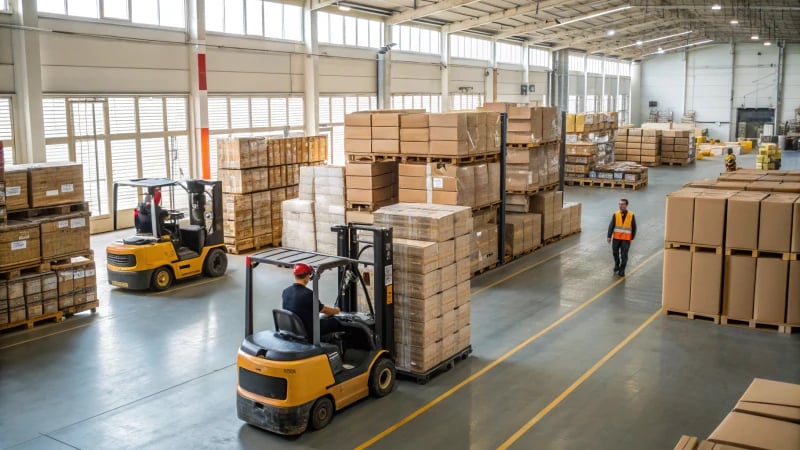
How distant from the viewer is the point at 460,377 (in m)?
7.91

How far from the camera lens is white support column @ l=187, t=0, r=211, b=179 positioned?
17234 millimetres

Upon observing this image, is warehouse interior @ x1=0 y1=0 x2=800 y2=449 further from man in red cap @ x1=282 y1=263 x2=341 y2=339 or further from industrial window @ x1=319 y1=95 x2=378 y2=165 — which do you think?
man in red cap @ x1=282 y1=263 x2=341 y2=339

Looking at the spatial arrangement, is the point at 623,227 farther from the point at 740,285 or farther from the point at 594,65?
the point at 594,65

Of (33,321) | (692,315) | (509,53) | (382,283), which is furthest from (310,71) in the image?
(509,53)

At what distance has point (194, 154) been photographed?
18.0 m

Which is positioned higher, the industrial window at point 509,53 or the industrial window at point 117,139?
the industrial window at point 509,53

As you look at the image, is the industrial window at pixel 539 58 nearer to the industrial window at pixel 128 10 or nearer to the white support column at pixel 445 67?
the white support column at pixel 445 67

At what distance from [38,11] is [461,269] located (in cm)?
1100

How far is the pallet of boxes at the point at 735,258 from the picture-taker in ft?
30.9

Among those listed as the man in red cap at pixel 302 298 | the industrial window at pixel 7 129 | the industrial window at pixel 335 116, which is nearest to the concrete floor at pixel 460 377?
the man in red cap at pixel 302 298

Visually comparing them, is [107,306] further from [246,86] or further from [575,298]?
[246,86]

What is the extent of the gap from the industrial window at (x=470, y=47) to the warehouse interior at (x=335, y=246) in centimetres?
330

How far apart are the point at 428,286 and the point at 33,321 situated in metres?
5.81

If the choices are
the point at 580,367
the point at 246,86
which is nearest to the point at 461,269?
the point at 580,367
